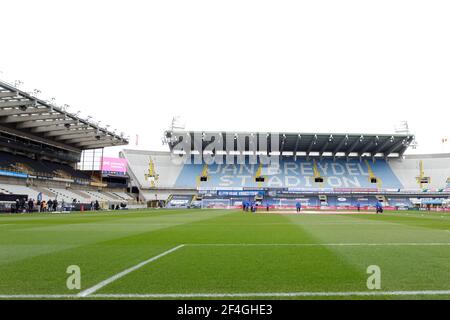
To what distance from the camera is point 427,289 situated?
482 centimetres

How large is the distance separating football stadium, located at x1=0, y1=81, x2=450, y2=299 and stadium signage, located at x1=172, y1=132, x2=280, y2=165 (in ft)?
0.96

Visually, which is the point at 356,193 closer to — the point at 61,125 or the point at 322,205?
the point at 322,205

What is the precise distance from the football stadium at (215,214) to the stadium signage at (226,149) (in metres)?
0.29

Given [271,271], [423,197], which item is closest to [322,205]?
[423,197]

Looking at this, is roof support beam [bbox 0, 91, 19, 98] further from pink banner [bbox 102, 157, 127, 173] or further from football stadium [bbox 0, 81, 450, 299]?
pink banner [bbox 102, 157, 127, 173]

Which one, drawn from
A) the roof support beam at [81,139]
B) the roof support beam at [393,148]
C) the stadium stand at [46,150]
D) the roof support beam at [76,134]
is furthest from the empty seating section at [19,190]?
the roof support beam at [393,148]

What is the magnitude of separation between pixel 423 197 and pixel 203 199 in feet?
130

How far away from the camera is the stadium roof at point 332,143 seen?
6725cm

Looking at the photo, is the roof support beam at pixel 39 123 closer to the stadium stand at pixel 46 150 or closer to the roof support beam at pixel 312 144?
the stadium stand at pixel 46 150

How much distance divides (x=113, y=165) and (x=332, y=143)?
42.1 m

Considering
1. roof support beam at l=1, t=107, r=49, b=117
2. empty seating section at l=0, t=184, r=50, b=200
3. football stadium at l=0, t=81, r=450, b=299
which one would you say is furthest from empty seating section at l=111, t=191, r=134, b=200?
roof support beam at l=1, t=107, r=49, b=117

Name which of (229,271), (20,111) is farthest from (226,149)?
(229,271)

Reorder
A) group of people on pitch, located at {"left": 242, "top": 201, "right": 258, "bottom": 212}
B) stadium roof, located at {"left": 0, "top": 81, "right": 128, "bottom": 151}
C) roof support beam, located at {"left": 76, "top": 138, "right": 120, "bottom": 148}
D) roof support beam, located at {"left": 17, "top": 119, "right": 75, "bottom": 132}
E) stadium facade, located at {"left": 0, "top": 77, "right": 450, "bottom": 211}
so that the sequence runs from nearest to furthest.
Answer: stadium roof, located at {"left": 0, "top": 81, "right": 128, "bottom": 151} < group of people on pitch, located at {"left": 242, "top": 201, "right": 258, "bottom": 212} < roof support beam, located at {"left": 17, "top": 119, "right": 75, "bottom": 132} < stadium facade, located at {"left": 0, "top": 77, "right": 450, "bottom": 211} < roof support beam, located at {"left": 76, "top": 138, "right": 120, "bottom": 148}

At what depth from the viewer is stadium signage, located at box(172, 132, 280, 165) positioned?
6856 centimetres
